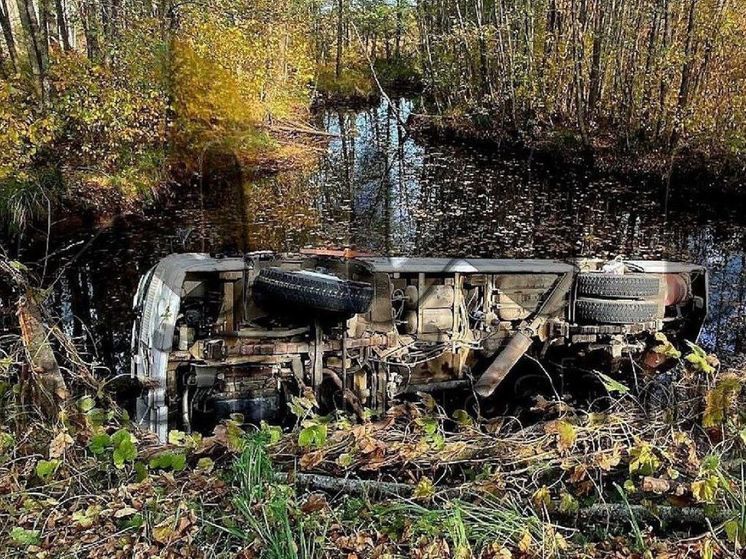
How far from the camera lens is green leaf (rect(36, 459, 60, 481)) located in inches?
101

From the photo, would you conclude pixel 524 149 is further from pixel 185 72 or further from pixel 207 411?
pixel 207 411

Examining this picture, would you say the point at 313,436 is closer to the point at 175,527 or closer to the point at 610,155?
the point at 175,527

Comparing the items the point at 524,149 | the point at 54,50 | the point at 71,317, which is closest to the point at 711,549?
the point at 71,317

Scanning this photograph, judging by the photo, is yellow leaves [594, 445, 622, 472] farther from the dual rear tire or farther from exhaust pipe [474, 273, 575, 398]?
the dual rear tire

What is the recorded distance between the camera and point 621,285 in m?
5.90

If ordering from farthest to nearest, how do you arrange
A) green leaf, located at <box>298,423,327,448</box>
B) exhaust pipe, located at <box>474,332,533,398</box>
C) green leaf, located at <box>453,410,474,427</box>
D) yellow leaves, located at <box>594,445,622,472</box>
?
exhaust pipe, located at <box>474,332,533,398</box> → green leaf, located at <box>453,410,474,427</box> → green leaf, located at <box>298,423,327,448</box> → yellow leaves, located at <box>594,445,622,472</box>

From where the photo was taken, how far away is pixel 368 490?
260cm

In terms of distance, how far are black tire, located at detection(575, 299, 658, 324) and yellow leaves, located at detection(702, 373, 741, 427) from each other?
→ 3314mm

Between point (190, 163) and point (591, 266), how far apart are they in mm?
10974

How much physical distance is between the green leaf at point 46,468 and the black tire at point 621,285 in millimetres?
4700

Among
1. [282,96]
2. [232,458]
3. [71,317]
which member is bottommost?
[71,317]

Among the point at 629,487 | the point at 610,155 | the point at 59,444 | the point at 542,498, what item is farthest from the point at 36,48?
the point at 610,155

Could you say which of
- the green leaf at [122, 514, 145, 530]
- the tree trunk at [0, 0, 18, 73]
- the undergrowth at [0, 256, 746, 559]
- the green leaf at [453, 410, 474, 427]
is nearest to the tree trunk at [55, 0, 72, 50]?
the tree trunk at [0, 0, 18, 73]

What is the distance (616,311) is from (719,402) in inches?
135
